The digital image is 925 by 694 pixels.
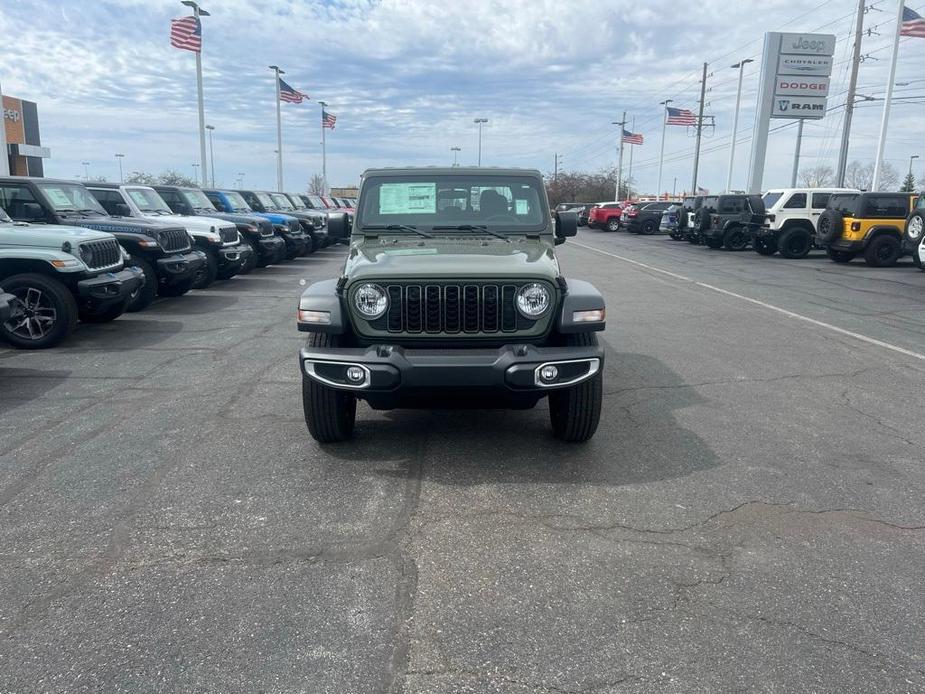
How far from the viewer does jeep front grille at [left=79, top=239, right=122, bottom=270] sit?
8367 mm

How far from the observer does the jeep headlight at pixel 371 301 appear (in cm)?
438

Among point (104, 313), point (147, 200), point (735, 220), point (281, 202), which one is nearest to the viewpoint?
point (104, 313)

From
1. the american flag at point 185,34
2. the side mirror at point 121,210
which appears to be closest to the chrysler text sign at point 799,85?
the american flag at point 185,34

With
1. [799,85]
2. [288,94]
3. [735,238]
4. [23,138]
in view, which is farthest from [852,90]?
[23,138]

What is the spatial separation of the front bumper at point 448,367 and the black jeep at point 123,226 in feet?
21.6

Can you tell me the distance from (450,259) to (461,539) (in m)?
1.79

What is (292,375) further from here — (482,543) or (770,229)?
(770,229)

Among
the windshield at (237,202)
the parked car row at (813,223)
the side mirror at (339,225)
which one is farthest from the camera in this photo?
the windshield at (237,202)

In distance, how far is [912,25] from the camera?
2720 centimetres

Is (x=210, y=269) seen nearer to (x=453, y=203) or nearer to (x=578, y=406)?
(x=453, y=203)

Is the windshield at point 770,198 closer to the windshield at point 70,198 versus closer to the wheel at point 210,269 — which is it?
the wheel at point 210,269

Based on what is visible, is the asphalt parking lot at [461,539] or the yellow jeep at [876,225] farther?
the yellow jeep at [876,225]

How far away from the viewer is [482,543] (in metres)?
3.60

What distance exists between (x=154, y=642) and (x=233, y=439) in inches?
95.0
